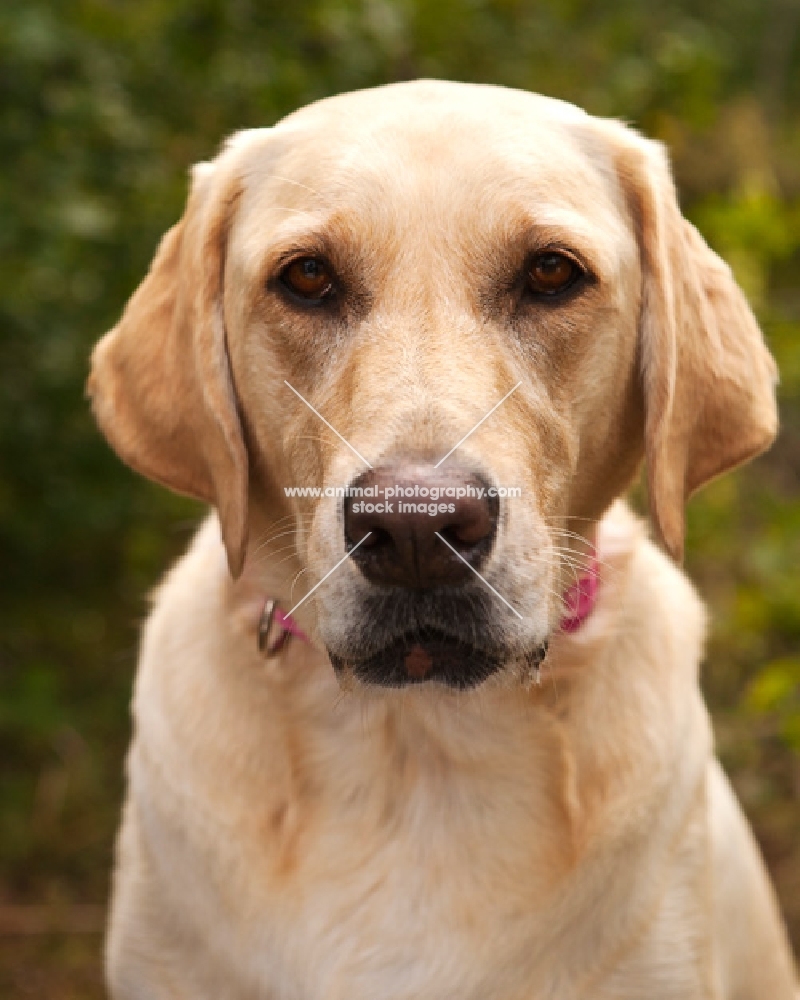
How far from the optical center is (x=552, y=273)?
242cm

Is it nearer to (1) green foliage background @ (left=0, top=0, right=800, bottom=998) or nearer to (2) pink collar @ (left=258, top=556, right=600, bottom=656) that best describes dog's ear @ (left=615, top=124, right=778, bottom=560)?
(2) pink collar @ (left=258, top=556, right=600, bottom=656)

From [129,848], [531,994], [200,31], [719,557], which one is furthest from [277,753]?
[719,557]

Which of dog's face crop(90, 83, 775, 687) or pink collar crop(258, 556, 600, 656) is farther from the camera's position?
pink collar crop(258, 556, 600, 656)

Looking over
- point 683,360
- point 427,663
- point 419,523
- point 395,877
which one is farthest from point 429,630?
point 683,360

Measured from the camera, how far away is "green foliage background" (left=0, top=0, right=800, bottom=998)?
406 cm

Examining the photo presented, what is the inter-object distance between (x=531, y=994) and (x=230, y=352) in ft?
4.71

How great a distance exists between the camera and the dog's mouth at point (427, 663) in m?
2.20

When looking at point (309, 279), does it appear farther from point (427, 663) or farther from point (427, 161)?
point (427, 663)

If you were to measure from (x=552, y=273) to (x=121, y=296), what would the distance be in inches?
99.9

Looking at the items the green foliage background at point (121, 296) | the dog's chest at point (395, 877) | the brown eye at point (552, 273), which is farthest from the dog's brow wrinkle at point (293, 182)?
the green foliage background at point (121, 296)

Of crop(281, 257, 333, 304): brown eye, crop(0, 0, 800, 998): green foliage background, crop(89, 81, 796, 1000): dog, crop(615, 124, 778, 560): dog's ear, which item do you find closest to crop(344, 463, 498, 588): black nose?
crop(89, 81, 796, 1000): dog

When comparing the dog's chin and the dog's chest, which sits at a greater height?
the dog's chin

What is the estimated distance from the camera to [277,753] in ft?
8.62

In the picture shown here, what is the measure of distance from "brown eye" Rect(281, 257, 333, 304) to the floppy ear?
241 millimetres
